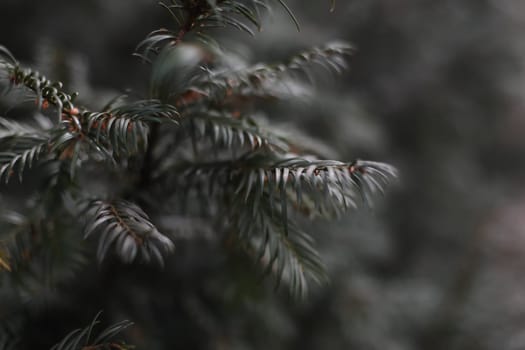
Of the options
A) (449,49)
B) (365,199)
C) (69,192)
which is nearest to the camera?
(365,199)

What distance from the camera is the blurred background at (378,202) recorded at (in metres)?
2.12

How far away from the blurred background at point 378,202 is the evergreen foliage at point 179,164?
0.35m

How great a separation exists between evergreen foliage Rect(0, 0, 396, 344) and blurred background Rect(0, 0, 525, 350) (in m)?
0.35

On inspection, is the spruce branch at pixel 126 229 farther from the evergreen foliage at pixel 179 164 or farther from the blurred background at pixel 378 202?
the blurred background at pixel 378 202

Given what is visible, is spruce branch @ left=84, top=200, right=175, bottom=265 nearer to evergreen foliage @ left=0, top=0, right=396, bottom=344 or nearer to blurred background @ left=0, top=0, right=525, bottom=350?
evergreen foliage @ left=0, top=0, right=396, bottom=344

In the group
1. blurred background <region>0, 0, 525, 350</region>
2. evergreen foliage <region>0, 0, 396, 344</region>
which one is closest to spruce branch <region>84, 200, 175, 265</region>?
evergreen foliage <region>0, 0, 396, 344</region>

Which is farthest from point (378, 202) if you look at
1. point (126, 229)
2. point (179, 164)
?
point (126, 229)

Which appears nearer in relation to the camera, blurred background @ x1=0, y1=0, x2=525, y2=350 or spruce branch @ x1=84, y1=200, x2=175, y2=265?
spruce branch @ x1=84, y1=200, x2=175, y2=265

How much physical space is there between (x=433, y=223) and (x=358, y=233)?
1.48 metres

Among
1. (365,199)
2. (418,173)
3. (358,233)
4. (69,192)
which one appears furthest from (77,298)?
(418,173)

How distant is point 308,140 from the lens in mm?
1811

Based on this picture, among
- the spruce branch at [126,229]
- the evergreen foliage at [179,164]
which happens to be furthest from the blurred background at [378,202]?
the spruce branch at [126,229]

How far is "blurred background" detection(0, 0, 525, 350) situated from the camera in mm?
2121

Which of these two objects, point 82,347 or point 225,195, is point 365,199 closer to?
point 225,195
